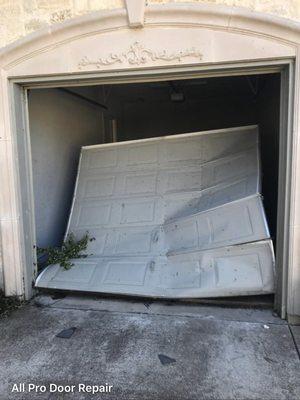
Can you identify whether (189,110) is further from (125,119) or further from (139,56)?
(139,56)

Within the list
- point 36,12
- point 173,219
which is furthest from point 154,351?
point 36,12

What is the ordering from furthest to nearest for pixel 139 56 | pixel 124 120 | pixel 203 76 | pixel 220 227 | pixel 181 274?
pixel 124 120 → pixel 220 227 → pixel 181 274 → pixel 203 76 → pixel 139 56

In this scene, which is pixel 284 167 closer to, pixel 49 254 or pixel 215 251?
pixel 215 251

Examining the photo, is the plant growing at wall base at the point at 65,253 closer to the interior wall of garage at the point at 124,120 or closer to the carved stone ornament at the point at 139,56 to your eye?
the interior wall of garage at the point at 124,120

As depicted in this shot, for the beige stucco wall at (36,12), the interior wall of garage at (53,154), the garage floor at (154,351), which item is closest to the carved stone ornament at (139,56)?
the beige stucco wall at (36,12)

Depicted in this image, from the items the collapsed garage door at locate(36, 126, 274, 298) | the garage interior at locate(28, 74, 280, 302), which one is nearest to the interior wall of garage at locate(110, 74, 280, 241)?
the garage interior at locate(28, 74, 280, 302)

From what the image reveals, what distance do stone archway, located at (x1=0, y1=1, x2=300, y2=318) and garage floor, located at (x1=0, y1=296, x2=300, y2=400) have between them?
0.59 meters

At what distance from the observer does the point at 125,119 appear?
839 cm

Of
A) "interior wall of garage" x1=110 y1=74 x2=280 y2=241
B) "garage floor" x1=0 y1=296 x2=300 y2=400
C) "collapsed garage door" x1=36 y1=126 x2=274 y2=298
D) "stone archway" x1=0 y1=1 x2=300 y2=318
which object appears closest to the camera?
"garage floor" x1=0 y1=296 x2=300 y2=400

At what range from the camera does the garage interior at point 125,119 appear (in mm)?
4570

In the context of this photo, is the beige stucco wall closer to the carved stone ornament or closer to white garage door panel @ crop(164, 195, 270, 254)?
the carved stone ornament

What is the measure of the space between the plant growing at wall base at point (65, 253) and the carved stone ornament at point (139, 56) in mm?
2234

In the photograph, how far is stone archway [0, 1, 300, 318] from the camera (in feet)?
9.06

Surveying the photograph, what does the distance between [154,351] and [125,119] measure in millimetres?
6683
